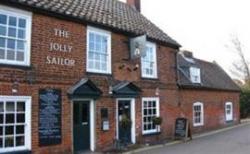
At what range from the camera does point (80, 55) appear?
16812 millimetres

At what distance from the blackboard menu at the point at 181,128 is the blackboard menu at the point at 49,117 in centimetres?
874

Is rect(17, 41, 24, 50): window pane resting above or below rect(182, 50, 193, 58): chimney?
below

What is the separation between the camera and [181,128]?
22391 millimetres

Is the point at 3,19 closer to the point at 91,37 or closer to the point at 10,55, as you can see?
the point at 10,55

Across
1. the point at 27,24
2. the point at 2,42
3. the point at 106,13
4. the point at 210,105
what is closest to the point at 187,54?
the point at 210,105

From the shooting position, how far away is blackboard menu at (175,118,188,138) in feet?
72.7

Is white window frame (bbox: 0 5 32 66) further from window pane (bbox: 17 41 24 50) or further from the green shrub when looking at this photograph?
the green shrub

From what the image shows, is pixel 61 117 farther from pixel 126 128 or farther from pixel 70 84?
pixel 126 128

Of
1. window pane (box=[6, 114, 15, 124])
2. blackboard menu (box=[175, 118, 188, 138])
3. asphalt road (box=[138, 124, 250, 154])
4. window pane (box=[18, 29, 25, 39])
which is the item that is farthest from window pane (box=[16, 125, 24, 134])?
blackboard menu (box=[175, 118, 188, 138])

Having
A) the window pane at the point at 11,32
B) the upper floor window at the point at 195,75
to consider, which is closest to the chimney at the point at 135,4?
the upper floor window at the point at 195,75

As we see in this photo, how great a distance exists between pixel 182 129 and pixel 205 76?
9.90 meters

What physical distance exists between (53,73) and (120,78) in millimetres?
4274

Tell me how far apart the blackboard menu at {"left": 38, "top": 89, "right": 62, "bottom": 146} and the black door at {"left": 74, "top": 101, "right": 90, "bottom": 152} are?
109 cm

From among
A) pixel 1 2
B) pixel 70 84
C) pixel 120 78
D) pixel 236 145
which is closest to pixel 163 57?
pixel 120 78
